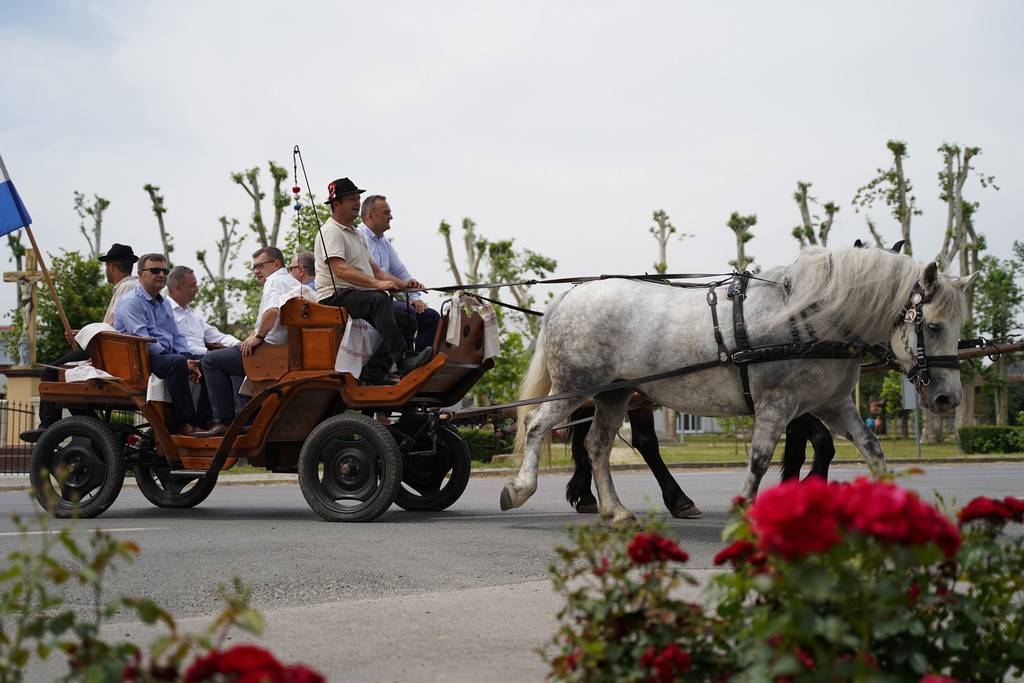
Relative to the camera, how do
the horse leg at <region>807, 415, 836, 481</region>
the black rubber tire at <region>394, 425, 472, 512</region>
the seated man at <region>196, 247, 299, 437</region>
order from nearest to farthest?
the horse leg at <region>807, 415, 836, 481</region> < the seated man at <region>196, 247, 299, 437</region> < the black rubber tire at <region>394, 425, 472, 512</region>

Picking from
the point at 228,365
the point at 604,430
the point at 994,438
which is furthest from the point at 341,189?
the point at 994,438

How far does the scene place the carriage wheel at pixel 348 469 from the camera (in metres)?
8.68

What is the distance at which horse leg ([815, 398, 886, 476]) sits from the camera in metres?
7.81

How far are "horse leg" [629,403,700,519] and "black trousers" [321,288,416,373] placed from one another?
199 centimetres

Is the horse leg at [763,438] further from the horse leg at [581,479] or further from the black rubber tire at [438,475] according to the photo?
the black rubber tire at [438,475]

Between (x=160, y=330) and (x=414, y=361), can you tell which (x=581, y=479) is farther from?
(x=160, y=330)

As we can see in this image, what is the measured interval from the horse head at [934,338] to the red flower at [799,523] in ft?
17.9

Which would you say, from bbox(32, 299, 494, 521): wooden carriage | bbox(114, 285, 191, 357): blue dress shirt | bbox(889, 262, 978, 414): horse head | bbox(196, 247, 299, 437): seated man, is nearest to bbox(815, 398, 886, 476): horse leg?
bbox(889, 262, 978, 414): horse head

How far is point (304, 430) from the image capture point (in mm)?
9352

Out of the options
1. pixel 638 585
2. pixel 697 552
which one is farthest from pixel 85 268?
pixel 638 585

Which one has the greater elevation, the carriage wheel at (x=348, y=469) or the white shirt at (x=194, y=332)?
the white shirt at (x=194, y=332)

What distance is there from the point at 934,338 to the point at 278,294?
5.04 metres

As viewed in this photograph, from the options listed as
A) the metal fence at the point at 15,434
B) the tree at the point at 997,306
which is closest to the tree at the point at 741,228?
the tree at the point at 997,306

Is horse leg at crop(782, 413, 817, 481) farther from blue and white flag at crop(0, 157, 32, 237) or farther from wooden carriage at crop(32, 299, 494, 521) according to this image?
blue and white flag at crop(0, 157, 32, 237)
